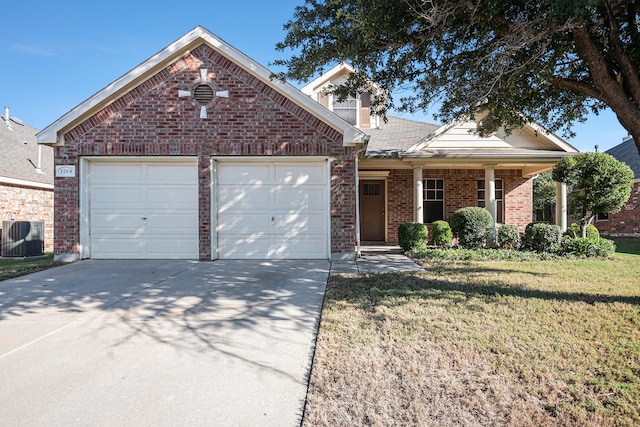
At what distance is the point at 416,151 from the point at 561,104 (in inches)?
180

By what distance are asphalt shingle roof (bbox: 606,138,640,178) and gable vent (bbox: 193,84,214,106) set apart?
67.6ft

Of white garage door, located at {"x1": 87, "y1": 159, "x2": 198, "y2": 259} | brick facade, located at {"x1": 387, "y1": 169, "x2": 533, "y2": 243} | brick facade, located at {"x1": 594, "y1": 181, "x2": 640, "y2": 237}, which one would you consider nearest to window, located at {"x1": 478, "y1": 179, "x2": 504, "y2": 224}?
brick facade, located at {"x1": 387, "y1": 169, "x2": 533, "y2": 243}

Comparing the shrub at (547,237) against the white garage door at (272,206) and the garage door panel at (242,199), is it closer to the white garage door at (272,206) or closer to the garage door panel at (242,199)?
the white garage door at (272,206)

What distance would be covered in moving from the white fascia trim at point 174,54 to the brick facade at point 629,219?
17572mm

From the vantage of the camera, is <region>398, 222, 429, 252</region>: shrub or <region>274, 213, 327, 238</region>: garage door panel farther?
<region>398, 222, 429, 252</region>: shrub

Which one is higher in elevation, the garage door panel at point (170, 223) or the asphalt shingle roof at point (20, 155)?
the asphalt shingle roof at point (20, 155)

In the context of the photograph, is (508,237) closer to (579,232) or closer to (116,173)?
(579,232)

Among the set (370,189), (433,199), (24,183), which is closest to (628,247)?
(433,199)

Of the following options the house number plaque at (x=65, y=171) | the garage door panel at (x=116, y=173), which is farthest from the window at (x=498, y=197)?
the house number plaque at (x=65, y=171)

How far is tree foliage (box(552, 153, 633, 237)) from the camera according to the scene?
423 inches

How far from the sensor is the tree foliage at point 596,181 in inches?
423

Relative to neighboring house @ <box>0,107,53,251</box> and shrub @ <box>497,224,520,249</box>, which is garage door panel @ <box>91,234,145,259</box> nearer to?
neighboring house @ <box>0,107,53,251</box>

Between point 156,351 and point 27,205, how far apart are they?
14120 mm

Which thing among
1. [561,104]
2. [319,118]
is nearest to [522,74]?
[561,104]
